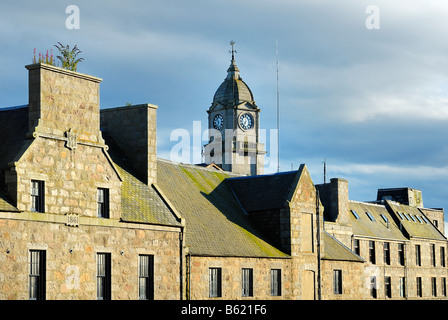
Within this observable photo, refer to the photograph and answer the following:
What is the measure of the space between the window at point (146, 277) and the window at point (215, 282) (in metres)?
4.17

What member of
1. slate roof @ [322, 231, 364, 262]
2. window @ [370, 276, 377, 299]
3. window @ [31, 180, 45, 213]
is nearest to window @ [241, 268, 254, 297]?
slate roof @ [322, 231, 364, 262]

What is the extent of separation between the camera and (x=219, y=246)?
38.1m

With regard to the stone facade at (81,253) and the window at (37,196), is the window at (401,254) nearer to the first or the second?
the stone facade at (81,253)

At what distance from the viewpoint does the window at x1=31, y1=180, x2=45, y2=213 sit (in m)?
28.8

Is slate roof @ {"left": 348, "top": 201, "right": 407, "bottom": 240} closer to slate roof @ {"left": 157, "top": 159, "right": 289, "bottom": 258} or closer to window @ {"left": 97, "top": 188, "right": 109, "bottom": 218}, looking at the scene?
slate roof @ {"left": 157, "top": 159, "right": 289, "bottom": 258}

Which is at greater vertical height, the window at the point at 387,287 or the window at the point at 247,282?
the window at the point at 247,282

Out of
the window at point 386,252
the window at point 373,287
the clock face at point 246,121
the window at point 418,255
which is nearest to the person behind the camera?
the window at point 373,287

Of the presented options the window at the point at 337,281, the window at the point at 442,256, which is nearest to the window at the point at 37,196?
the window at the point at 337,281

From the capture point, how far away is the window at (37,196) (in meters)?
28.8

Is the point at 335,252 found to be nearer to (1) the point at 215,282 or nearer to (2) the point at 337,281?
(2) the point at 337,281

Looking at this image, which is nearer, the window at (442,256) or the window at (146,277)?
the window at (146,277)

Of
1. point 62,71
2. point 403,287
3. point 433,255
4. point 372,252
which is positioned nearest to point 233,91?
point 433,255

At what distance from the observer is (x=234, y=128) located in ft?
407
